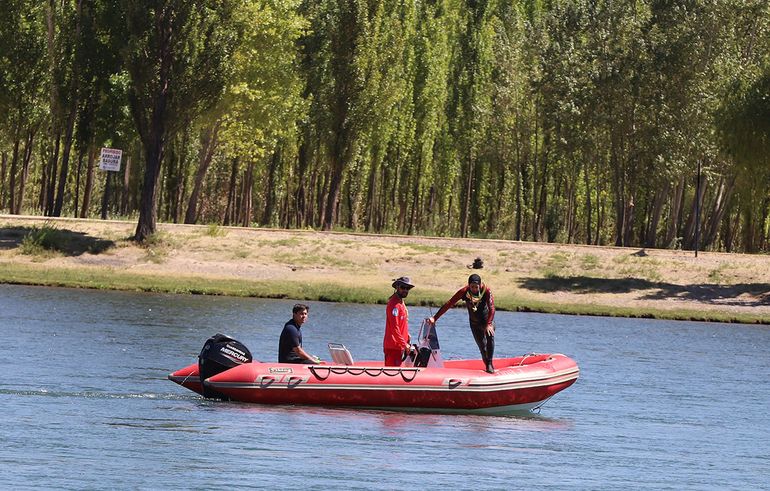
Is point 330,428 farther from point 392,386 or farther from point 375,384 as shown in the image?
point 392,386

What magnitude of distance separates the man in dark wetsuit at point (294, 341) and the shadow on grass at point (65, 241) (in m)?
28.8

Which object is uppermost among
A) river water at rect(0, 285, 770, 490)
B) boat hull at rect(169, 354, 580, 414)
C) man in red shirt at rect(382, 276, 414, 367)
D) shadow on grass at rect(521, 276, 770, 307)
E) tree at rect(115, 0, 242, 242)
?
tree at rect(115, 0, 242, 242)

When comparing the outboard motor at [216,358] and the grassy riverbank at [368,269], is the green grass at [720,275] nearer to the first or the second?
the grassy riverbank at [368,269]

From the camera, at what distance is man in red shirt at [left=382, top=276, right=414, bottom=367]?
77.7 feet

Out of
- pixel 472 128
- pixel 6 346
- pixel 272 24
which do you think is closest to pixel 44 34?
pixel 272 24

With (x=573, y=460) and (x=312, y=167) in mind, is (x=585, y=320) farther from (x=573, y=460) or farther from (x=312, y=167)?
(x=312, y=167)

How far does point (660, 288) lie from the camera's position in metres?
52.6

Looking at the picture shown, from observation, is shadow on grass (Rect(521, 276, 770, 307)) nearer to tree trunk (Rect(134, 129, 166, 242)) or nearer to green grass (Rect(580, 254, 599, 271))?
green grass (Rect(580, 254, 599, 271))

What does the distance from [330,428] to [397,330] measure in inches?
107

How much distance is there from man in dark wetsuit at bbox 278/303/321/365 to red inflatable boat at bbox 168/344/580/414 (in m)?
0.38

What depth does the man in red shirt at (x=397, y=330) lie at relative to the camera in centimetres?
2367

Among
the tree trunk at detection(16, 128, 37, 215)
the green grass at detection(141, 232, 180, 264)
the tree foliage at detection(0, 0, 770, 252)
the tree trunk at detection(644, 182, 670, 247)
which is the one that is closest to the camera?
the green grass at detection(141, 232, 180, 264)

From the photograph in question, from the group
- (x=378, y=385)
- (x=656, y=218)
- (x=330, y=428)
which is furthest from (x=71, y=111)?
(x=330, y=428)

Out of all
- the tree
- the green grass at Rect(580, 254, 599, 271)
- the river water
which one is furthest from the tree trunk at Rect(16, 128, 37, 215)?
the river water
